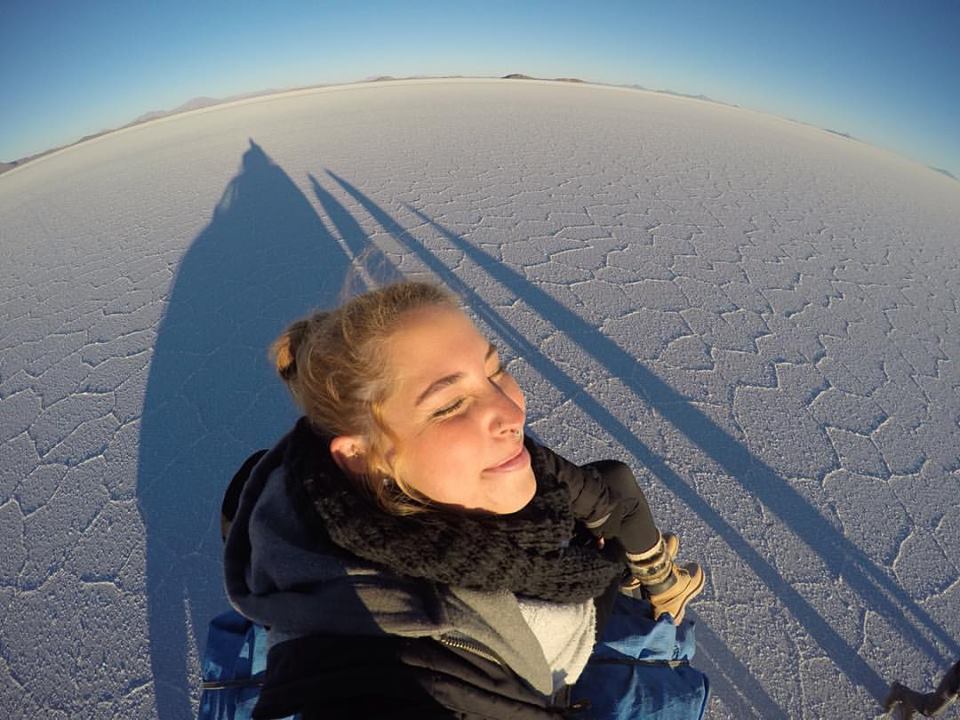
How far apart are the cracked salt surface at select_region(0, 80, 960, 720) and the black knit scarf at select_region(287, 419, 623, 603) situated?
1.88ft

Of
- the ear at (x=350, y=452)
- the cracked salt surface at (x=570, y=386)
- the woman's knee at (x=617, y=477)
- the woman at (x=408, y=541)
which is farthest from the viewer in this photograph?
the cracked salt surface at (x=570, y=386)

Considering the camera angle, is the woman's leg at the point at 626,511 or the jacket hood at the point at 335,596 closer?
the jacket hood at the point at 335,596

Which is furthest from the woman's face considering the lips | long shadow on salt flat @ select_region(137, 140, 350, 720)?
long shadow on salt flat @ select_region(137, 140, 350, 720)

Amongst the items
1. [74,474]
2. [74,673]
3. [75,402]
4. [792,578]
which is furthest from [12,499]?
[792,578]

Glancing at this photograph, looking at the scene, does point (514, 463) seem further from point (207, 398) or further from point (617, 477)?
point (207, 398)

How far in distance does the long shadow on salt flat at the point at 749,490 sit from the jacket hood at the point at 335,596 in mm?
827

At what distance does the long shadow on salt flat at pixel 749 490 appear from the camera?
1174mm

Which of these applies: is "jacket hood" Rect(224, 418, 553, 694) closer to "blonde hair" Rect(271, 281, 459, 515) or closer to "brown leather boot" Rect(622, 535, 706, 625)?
"blonde hair" Rect(271, 281, 459, 515)

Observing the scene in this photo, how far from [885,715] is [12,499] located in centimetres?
260

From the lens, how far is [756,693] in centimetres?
108

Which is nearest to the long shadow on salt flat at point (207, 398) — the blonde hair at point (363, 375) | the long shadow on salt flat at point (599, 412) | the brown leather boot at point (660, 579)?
the long shadow on salt flat at point (599, 412)

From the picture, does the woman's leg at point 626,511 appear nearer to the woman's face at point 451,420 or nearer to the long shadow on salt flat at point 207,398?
the woman's face at point 451,420

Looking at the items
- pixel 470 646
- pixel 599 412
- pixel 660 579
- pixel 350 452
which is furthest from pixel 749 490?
pixel 350 452

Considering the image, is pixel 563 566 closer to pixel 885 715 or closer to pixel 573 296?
pixel 885 715
